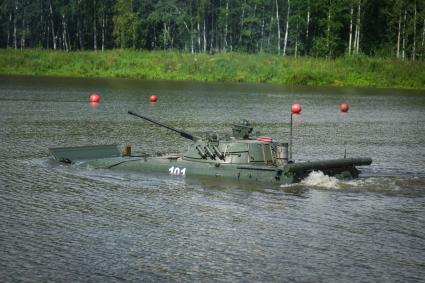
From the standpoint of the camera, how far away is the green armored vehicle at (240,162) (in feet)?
110

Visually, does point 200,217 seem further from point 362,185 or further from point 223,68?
point 223,68

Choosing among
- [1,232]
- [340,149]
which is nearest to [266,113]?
[340,149]

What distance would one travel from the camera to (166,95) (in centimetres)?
7856

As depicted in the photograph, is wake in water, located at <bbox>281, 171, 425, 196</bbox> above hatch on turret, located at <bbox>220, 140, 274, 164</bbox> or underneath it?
underneath

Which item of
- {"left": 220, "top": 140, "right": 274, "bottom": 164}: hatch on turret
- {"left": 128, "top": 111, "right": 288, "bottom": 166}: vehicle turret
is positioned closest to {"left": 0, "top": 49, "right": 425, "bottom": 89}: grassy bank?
{"left": 128, "top": 111, "right": 288, "bottom": 166}: vehicle turret

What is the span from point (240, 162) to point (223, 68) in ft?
242

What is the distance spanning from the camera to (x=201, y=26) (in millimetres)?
140500

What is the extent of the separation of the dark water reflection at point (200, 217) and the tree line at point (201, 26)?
65.7m

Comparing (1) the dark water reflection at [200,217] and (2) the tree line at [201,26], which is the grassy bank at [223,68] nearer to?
(2) the tree line at [201,26]

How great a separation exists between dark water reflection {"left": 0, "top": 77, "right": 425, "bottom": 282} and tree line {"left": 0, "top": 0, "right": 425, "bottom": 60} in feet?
216

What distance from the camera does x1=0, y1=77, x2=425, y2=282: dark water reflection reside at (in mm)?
22359

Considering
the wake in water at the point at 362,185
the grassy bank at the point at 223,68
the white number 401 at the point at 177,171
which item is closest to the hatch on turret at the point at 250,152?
the wake in water at the point at 362,185

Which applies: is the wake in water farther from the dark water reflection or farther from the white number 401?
the white number 401

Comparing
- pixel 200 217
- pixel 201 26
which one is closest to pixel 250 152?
pixel 200 217
